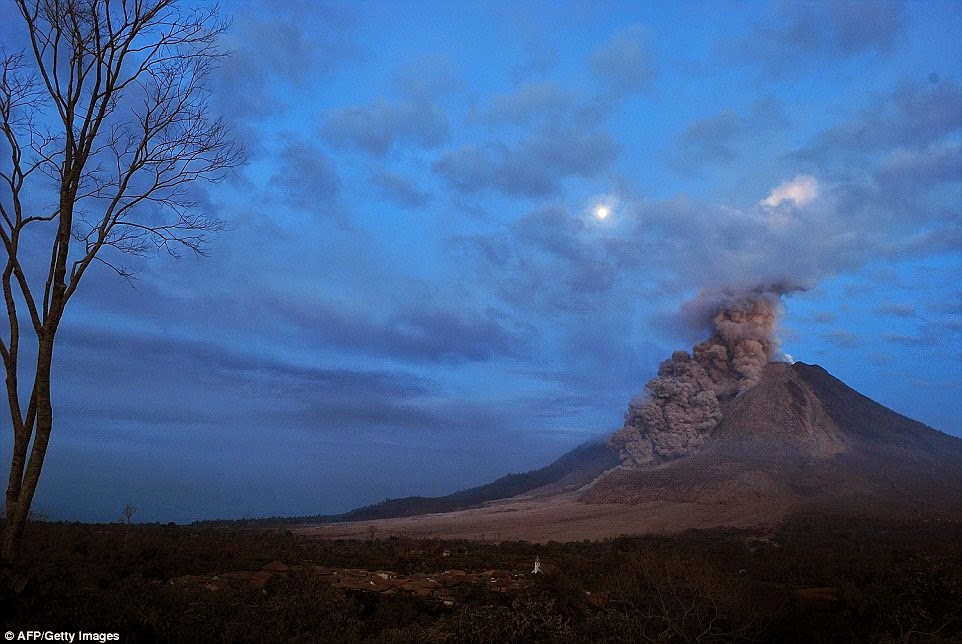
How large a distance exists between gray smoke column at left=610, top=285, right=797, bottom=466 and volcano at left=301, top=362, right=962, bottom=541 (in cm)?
83

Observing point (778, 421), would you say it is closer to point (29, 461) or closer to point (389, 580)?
point (389, 580)

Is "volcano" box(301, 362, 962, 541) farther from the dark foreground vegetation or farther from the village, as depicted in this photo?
the dark foreground vegetation

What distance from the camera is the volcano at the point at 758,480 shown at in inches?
2170

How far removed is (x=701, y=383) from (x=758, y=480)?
76.1 ft

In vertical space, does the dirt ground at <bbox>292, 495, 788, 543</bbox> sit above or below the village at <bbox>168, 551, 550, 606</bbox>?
below

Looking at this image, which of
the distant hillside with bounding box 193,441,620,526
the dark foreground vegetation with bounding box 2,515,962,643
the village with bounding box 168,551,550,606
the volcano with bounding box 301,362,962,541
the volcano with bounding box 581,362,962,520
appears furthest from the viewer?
the distant hillside with bounding box 193,441,620,526

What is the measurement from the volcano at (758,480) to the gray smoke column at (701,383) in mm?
835

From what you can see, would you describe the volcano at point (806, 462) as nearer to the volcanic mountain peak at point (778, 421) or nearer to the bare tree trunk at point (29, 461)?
the volcanic mountain peak at point (778, 421)

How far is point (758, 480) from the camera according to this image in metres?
64.7

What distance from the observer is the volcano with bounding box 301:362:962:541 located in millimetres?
55125

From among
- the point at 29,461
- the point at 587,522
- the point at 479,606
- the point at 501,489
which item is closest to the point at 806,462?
the point at 587,522

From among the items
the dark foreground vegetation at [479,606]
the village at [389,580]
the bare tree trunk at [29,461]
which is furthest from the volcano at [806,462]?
the bare tree trunk at [29,461]

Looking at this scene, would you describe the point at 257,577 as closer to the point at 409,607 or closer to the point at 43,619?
the point at 409,607

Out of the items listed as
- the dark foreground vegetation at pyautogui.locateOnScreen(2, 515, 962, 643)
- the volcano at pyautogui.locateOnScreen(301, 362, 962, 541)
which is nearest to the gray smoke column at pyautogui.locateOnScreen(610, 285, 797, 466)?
the volcano at pyautogui.locateOnScreen(301, 362, 962, 541)
